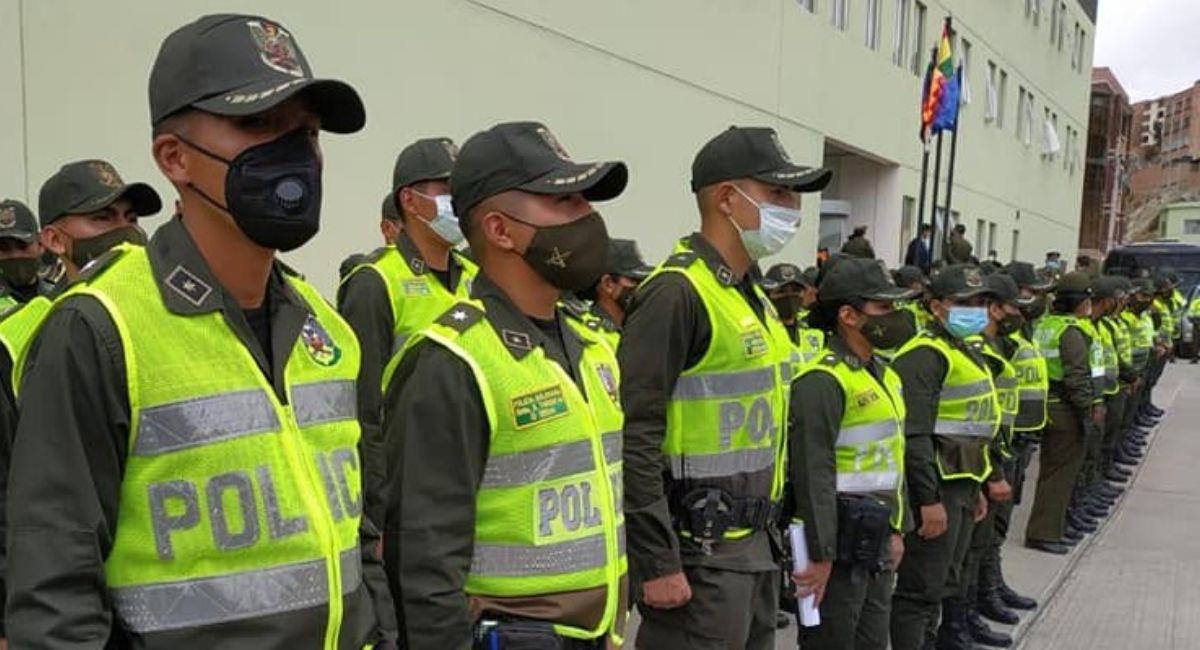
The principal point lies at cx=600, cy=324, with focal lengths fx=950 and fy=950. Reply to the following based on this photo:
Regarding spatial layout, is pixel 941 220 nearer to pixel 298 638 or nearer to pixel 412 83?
pixel 412 83

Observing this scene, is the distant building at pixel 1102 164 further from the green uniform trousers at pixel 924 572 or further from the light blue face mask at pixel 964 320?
the green uniform trousers at pixel 924 572

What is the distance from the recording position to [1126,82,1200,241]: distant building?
68.7 meters

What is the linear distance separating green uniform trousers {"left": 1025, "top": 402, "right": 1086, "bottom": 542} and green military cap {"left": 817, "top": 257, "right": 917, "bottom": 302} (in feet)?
13.9

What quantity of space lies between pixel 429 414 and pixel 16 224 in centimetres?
303

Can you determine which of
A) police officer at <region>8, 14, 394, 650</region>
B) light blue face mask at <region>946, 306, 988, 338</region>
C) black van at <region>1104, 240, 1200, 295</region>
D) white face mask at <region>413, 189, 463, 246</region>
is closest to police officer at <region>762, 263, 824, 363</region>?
light blue face mask at <region>946, 306, 988, 338</region>

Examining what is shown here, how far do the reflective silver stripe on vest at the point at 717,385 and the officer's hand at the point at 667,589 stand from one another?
0.56 metres

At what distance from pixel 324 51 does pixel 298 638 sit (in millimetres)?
6222

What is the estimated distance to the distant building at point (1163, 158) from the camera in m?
68.7

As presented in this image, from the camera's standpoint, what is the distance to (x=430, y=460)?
→ 81.0 inches

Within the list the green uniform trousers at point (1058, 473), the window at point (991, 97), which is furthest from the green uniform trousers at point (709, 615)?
the window at point (991, 97)

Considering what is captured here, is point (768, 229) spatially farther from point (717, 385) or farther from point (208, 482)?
point (208, 482)

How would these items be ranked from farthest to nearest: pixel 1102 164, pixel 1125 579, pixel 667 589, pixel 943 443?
pixel 1102 164 → pixel 1125 579 → pixel 943 443 → pixel 667 589

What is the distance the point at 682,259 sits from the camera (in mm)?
3166

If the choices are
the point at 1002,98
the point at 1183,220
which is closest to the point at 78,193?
the point at 1002,98
